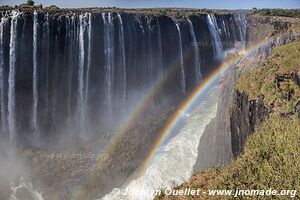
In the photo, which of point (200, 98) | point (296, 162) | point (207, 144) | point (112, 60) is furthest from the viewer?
A: point (200, 98)

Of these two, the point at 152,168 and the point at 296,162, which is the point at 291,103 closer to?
the point at 296,162

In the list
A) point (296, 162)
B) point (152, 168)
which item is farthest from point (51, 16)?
point (296, 162)

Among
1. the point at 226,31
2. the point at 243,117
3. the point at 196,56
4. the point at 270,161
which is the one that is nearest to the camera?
the point at 270,161

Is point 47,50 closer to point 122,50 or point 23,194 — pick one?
point 122,50

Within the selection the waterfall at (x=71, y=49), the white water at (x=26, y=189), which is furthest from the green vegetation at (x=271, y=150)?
the waterfall at (x=71, y=49)

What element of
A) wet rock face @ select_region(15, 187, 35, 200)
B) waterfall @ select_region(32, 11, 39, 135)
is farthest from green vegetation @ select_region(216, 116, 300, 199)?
waterfall @ select_region(32, 11, 39, 135)

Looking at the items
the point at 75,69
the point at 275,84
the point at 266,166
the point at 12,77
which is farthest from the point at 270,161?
the point at 75,69

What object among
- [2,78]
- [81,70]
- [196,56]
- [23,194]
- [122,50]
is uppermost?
[122,50]
